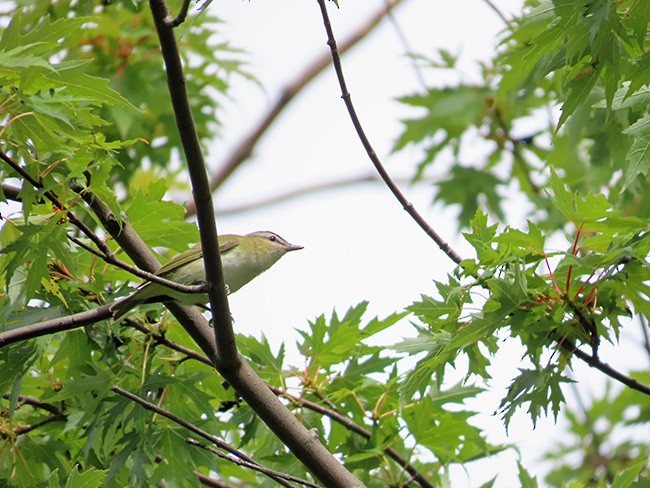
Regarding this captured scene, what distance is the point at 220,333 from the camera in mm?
3562

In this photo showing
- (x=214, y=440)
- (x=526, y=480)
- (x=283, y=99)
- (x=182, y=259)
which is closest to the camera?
(x=214, y=440)

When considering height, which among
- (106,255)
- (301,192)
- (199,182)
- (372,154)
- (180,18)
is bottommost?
(199,182)

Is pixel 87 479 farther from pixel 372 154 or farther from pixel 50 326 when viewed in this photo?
pixel 372 154

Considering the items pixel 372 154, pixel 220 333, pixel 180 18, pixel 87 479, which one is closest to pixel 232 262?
pixel 372 154

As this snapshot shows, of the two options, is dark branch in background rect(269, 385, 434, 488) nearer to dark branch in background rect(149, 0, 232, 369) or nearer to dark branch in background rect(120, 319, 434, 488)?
dark branch in background rect(120, 319, 434, 488)

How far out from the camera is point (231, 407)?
14.9 ft

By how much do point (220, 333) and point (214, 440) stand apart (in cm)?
39

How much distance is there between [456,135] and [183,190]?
268cm

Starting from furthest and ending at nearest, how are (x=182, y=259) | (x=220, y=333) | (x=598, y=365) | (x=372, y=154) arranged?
(x=182, y=259) < (x=372, y=154) < (x=598, y=365) < (x=220, y=333)

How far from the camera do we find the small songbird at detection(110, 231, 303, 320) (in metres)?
4.10

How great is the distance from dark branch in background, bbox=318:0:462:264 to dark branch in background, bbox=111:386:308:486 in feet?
4.00

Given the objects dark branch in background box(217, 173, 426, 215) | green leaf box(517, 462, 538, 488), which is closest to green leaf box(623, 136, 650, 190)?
green leaf box(517, 462, 538, 488)

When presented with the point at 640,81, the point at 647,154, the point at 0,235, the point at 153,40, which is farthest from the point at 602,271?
the point at 153,40

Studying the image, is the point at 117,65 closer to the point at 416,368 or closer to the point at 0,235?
the point at 0,235
